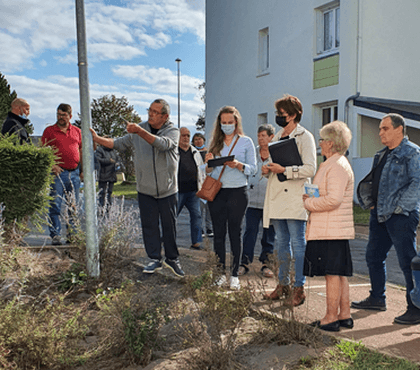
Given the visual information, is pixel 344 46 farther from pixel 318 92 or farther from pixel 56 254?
pixel 56 254

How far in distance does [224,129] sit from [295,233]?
56.9 inches

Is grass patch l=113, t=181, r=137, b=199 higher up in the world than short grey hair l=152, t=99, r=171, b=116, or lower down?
lower down

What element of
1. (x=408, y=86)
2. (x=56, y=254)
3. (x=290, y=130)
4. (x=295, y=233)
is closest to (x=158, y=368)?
(x=295, y=233)

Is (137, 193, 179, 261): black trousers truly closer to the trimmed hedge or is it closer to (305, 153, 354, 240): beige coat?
the trimmed hedge

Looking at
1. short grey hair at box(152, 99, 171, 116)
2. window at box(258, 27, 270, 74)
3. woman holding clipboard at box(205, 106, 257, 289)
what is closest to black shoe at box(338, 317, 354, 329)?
woman holding clipboard at box(205, 106, 257, 289)

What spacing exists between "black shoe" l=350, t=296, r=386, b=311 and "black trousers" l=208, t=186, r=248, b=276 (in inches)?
51.2

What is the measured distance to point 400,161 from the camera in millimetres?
4551

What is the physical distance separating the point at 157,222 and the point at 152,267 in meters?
0.54

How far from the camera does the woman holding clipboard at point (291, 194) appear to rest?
4766 mm

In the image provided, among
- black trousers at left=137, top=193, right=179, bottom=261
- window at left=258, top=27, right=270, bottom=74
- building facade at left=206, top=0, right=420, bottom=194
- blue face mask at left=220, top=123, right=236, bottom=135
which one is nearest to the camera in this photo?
blue face mask at left=220, top=123, right=236, bottom=135

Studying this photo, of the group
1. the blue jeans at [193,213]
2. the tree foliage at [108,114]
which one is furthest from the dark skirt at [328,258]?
the tree foliage at [108,114]

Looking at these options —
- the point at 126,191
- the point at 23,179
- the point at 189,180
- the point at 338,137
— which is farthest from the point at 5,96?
the point at 338,137

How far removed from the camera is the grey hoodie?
5703mm

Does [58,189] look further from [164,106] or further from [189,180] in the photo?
[164,106]
